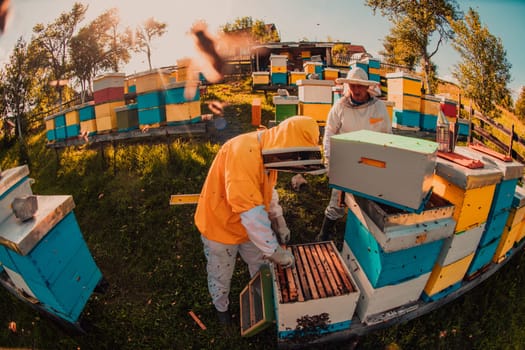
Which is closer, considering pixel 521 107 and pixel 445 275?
pixel 445 275

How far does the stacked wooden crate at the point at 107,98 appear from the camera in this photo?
212 inches

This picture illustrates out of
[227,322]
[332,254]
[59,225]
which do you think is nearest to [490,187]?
[332,254]

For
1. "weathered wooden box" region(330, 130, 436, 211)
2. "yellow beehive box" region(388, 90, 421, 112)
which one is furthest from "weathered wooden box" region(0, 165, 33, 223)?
"yellow beehive box" region(388, 90, 421, 112)

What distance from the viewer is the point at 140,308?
321 centimetres

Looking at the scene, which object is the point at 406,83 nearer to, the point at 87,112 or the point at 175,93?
the point at 175,93

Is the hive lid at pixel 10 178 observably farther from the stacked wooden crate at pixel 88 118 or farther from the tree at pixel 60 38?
the tree at pixel 60 38

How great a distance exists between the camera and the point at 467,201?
232 cm

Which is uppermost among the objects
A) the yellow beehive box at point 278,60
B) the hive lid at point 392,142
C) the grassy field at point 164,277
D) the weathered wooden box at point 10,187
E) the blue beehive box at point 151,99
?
the yellow beehive box at point 278,60

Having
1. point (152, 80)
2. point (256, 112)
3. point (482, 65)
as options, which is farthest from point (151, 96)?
point (482, 65)

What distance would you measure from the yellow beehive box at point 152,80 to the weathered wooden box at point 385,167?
3.78m

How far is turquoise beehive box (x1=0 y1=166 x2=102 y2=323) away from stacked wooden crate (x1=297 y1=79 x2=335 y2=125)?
4.81 meters

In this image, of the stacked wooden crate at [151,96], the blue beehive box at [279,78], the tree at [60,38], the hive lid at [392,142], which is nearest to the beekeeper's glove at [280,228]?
the hive lid at [392,142]

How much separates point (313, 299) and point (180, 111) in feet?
13.2

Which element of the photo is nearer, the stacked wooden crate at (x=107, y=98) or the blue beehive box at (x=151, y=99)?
the blue beehive box at (x=151, y=99)
